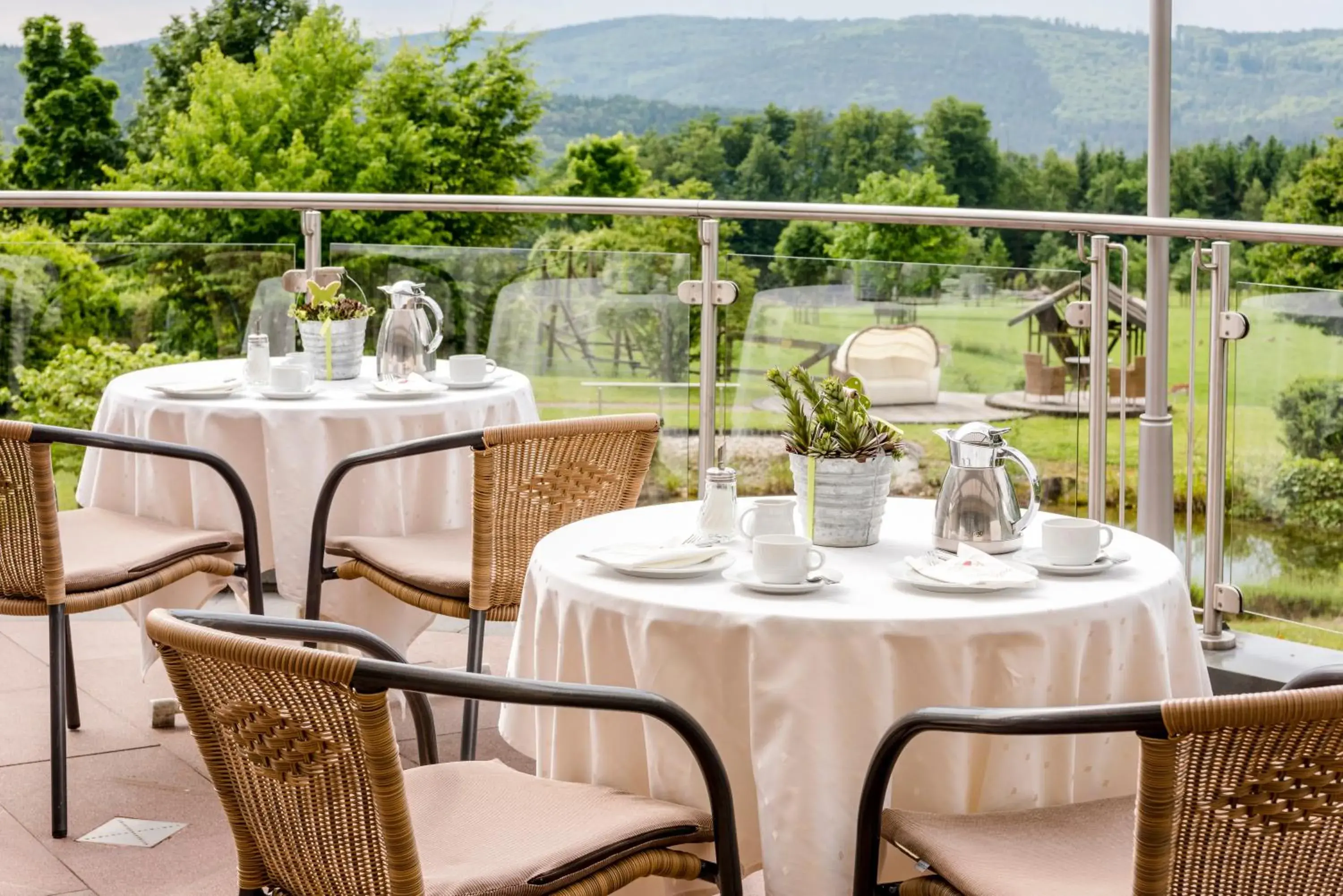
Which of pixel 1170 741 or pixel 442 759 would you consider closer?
pixel 1170 741

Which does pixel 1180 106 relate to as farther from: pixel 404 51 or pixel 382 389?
pixel 382 389

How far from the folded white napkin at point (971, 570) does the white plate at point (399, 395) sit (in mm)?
1790

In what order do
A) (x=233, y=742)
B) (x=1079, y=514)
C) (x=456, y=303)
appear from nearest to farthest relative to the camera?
(x=233, y=742) → (x=1079, y=514) → (x=456, y=303)

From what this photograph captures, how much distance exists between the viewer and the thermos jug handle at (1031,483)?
2234 mm

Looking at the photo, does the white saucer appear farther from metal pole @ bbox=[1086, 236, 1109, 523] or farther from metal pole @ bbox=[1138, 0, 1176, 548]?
metal pole @ bbox=[1138, 0, 1176, 548]

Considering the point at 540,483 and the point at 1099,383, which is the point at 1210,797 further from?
the point at 1099,383

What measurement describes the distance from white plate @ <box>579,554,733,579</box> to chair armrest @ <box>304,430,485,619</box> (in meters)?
0.92

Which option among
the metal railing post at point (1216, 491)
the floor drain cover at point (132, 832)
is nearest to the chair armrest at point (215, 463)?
the floor drain cover at point (132, 832)

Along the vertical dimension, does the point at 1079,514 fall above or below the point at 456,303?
below

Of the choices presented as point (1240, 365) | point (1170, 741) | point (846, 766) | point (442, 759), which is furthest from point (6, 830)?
point (1240, 365)

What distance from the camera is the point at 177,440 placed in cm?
360

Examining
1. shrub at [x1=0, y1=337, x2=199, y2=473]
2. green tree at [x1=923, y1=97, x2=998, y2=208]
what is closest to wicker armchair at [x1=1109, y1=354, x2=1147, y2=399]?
shrub at [x1=0, y1=337, x2=199, y2=473]

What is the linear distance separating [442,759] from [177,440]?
96 centimetres

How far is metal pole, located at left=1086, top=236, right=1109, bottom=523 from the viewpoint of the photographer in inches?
147
